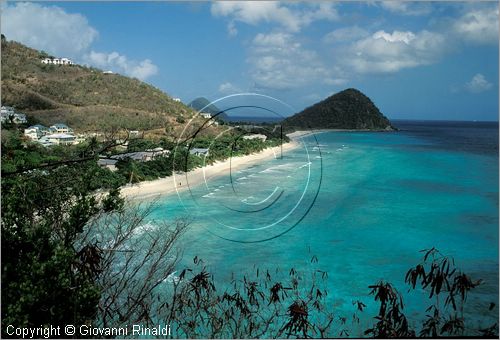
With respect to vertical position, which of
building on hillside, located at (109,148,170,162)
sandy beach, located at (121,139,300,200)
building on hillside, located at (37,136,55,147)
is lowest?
sandy beach, located at (121,139,300,200)

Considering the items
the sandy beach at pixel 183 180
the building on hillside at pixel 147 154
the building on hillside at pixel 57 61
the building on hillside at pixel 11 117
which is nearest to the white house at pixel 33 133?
the building on hillside at pixel 11 117

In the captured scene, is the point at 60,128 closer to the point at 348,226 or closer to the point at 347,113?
the point at 348,226

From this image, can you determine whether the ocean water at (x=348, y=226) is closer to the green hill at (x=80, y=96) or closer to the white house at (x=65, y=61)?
the green hill at (x=80, y=96)

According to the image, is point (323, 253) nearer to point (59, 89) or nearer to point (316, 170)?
point (316, 170)

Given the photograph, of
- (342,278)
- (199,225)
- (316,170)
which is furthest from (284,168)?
(342,278)

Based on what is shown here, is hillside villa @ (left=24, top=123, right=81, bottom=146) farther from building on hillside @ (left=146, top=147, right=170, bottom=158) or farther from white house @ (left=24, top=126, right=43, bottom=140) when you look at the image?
building on hillside @ (left=146, top=147, right=170, bottom=158)
